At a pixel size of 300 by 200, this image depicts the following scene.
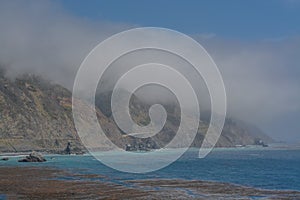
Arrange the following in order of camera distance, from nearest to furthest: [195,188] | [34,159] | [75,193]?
1. [75,193]
2. [195,188]
3. [34,159]

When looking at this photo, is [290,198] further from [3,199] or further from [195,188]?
[3,199]

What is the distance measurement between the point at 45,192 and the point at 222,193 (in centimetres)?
2760

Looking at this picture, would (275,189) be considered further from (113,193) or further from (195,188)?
(113,193)

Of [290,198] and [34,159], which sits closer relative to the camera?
[290,198]

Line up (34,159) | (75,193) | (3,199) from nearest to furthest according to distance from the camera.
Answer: (3,199) → (75,193) → (34,159)

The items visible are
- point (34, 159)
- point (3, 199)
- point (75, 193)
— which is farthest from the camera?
point (34, 159)

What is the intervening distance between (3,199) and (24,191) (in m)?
8.93

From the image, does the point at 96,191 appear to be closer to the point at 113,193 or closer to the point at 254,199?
the point at 113,193

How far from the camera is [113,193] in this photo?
6072 centimetres

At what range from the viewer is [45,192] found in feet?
203

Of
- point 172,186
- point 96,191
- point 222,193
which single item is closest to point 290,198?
point 222,193

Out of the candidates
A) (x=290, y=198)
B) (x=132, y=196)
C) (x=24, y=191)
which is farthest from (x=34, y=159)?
(x=290, y=198)

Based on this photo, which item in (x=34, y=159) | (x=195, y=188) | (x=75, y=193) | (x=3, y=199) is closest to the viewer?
(x=3, y=199)

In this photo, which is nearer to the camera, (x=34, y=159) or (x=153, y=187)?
(x=153, y=187)
